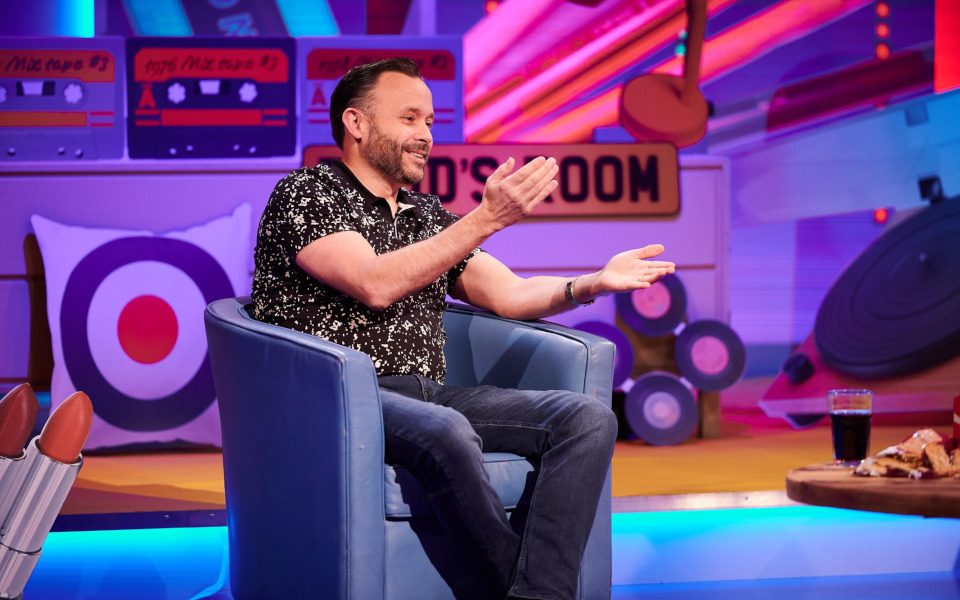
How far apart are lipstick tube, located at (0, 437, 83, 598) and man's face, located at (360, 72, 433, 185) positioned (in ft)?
3.34

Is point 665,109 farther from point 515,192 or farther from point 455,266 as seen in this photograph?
point 515,192

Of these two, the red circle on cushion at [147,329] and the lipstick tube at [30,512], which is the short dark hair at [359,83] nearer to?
the lipstick tube at [30,512]

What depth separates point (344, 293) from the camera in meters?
2.25

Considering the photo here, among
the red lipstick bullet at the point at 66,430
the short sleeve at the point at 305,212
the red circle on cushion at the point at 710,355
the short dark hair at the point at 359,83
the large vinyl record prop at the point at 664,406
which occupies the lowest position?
the large vinyl record prop at the point at 664,406

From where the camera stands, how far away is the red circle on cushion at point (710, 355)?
4.36 meters

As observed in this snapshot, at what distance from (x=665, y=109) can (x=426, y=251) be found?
8.54 ft

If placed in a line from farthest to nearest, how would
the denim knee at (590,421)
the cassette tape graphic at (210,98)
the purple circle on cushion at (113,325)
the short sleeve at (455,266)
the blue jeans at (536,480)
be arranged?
the cassette tape graphic at (210,98), the purple circle on cushion at (113,325), the short sleeve at (455,266), the denim knee at (590,421), the blue jeans at (536,480)

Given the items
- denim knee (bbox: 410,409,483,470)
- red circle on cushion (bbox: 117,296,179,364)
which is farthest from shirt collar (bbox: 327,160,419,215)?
red circle on cushion (bbox: 117,296,179,364)

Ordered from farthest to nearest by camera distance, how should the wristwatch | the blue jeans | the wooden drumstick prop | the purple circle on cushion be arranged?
1. the wooden drumstick prop
2. the purple circle on cushion
3. the wristwatch
4. the blue jeans

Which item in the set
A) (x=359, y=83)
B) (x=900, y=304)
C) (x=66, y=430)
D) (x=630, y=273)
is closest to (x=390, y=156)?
(x=359, y=83)

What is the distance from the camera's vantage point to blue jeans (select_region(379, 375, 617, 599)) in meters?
1.96

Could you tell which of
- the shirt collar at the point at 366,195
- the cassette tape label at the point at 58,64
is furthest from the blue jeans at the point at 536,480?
the cassette tape label at the point at 58,64

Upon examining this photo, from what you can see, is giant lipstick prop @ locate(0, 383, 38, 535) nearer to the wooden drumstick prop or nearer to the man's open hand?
the man's open hand

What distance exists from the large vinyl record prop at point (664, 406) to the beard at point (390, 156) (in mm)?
2105
